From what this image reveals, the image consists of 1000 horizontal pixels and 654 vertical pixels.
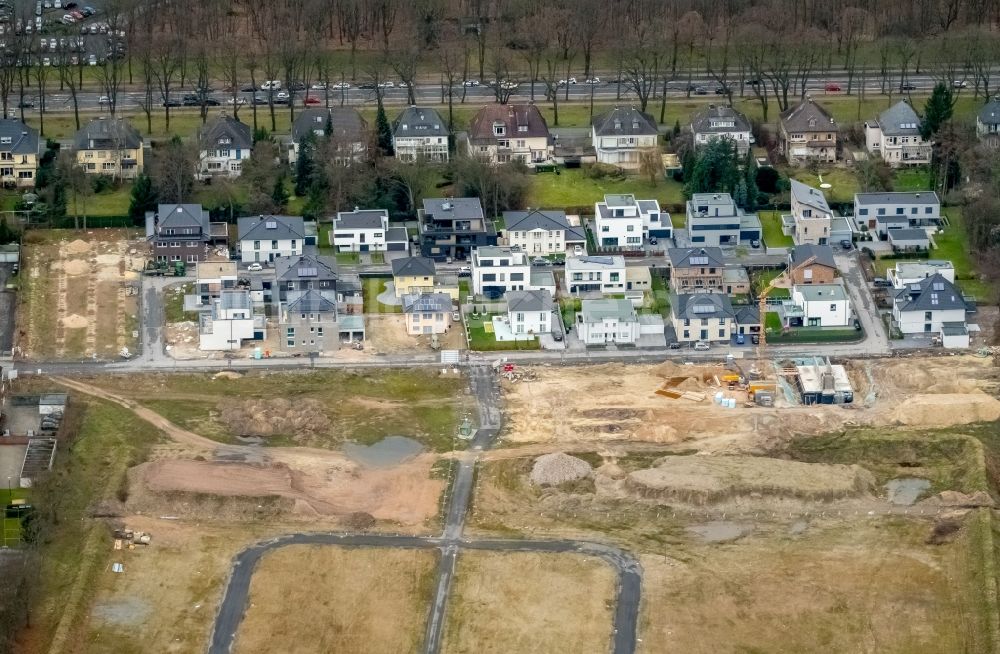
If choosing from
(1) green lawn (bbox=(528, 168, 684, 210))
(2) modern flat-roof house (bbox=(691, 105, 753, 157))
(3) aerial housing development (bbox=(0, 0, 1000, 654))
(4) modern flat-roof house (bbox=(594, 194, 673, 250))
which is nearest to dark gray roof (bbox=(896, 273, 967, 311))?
(3) aerial housing development (bbox=(0, 0, 1000, 654))

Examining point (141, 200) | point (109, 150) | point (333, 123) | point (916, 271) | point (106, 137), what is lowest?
point (916, 271)

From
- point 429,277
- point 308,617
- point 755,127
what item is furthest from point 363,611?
point 755,127

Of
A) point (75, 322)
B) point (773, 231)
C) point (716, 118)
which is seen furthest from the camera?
point (716, 118)

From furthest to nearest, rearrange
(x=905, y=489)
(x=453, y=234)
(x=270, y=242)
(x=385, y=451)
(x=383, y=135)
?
(x=383, y=135), (x=453, y=234), (x=270, y=242), (x=385, y=451), (x=905, y=489)

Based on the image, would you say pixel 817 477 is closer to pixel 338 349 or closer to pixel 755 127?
pixel 338 349

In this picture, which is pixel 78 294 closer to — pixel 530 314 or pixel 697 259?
pixel 530 314

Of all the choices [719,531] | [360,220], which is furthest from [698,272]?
[719,531]

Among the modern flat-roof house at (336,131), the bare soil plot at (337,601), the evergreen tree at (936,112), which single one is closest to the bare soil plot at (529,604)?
the bare soil plot at (337,601)
